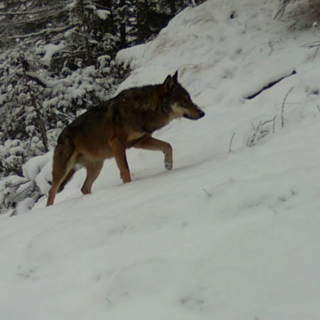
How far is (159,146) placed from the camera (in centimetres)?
649

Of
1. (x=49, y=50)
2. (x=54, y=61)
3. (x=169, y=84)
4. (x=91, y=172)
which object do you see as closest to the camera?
(x=169, y=84)

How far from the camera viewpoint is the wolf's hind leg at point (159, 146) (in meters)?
6.46

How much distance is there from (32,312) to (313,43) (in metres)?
7.85

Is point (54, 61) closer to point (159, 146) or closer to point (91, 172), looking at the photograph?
point (91, 172)

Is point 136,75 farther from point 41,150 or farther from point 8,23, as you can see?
point 8,23

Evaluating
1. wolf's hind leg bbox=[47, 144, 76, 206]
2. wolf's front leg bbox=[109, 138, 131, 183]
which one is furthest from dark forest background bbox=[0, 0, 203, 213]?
wolf's front leg bbox=[109, 138, 131, 183]

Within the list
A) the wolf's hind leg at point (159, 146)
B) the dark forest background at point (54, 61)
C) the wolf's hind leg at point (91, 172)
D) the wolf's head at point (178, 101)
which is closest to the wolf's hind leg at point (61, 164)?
the wolf's hind leg at point (91, 172)

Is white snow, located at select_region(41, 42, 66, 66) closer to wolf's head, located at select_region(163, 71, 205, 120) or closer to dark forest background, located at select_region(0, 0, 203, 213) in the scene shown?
dark forest background, located at select_region(0, 0, 203, 213)

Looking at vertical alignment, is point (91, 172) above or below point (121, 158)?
below

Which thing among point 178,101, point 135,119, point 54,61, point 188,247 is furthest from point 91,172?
point 54,61

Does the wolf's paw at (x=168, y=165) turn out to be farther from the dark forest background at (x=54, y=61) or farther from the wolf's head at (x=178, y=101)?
the dark forest background at (x=54, y=61)

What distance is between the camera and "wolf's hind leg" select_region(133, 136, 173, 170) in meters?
6.46

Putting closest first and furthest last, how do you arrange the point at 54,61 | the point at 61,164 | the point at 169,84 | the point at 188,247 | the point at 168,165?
the point at 188,247 → the point at 169,84 → the point at 168,165 → the point at 61,164 → the point at 54,61

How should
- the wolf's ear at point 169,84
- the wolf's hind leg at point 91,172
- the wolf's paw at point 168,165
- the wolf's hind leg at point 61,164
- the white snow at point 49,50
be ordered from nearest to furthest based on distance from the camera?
1. the wolf's ear at point 169,84
2. the wolf's paw at point 168,165
3. the wolf's hind leg at point 61,164
4. the wolf's hind leg at point 91,172
5. the white snow at point 49,50
